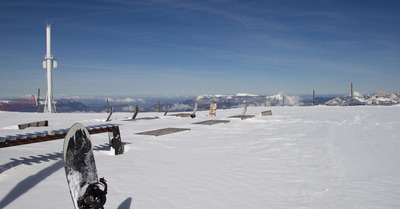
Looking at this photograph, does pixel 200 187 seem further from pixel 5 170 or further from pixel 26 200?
pixel 5 170

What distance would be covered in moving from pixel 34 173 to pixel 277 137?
7.54 metres

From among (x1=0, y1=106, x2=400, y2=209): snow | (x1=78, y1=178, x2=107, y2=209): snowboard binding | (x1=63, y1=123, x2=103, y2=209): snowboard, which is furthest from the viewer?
(x1=0, y1=106, x2=400, y2=209): snow

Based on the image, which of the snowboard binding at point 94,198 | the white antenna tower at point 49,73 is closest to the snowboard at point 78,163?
the snowboard binding at point 94,198

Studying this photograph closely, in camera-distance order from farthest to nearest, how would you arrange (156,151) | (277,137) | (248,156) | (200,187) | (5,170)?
(277,137)
(156,151)
(248,156)
(5,170)
(200,187)

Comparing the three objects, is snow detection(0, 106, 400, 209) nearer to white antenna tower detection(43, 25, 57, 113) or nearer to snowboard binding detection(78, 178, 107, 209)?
snowboard binding detection(78, 178, 107, 209)

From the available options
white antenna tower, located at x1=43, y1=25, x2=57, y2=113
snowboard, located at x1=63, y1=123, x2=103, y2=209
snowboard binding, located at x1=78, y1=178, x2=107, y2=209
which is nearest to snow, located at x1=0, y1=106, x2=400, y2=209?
snowboard, located at x1=63, y1=123, x2=103, y2=209

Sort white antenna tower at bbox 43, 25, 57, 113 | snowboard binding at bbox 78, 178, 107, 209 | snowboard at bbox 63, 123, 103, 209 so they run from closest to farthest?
snowboard binding at bbox 78, 178, 107, 209
snowboard at bbox 63, 123, 103, 209
white antenna tower at bbox 43, 25, 57, 113

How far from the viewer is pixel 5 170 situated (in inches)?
195

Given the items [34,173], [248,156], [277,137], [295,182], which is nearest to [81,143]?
[34,173]

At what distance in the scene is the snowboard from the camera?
277 cm

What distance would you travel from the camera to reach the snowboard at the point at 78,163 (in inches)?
109

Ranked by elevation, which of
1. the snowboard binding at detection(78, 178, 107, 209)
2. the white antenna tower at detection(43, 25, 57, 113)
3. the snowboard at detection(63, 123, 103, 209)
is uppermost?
the white antenna tower at detection(43, 25, 57, 113)

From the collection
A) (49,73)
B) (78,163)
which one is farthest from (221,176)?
(49,73)

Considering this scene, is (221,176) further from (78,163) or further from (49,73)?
(49,73)
